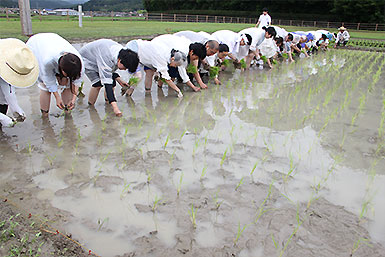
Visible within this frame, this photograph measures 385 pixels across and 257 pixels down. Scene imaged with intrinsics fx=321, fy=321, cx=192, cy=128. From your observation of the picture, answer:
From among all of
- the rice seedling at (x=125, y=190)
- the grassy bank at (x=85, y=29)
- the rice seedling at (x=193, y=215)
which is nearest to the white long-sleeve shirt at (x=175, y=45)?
the rice seedling at (x=125, y=190)

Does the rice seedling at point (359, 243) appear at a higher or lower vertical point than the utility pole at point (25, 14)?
lower

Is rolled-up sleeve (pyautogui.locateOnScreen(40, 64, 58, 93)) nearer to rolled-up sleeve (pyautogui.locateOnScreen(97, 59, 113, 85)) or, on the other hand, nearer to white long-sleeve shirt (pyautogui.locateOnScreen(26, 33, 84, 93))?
white long-sleeve shirt (pyautogui.locateOnScreen(26, 33, 84, 93))

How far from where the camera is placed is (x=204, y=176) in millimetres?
2721

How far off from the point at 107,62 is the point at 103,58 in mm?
72

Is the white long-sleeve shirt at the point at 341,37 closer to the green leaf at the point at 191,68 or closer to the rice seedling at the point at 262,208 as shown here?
the green leaf at the point at 191,68

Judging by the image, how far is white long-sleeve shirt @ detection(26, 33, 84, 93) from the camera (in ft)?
11.1

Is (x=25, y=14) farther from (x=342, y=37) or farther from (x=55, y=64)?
(x=342, y=37)

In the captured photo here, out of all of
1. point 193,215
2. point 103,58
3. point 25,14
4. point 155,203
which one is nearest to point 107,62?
point 103,58

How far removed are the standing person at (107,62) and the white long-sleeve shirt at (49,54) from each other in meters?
0.41

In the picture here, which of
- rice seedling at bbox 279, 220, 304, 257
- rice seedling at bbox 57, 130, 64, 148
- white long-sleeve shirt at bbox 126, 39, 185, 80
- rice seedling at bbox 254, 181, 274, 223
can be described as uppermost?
white long-sleeve shirt at bbox 126, 39, 185, 80

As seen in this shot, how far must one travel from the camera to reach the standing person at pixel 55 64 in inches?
124

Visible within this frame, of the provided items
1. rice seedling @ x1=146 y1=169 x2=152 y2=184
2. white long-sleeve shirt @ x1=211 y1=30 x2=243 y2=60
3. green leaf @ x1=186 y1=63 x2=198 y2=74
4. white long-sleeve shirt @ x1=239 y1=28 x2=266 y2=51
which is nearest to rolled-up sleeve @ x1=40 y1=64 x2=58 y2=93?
rice seedling @ x1=146 y1=169 x2=152 y2=184

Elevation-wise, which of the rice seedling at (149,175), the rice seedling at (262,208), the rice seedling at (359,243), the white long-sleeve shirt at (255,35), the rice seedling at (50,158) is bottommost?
the rice seedling at (359,243)

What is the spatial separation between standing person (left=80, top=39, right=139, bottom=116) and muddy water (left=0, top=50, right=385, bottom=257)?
371 mm
